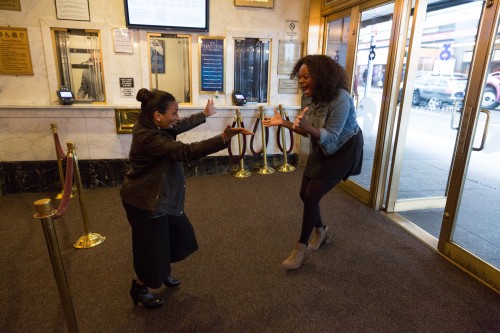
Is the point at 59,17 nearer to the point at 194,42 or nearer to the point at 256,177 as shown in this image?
the point at 194,42

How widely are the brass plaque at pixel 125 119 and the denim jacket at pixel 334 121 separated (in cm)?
264

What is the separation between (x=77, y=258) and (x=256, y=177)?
2.53 meters

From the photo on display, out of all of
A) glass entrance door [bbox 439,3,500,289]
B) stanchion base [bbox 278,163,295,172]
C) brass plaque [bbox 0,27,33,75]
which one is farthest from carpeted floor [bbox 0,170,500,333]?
brass plaque [bbox 0,27,33,75]

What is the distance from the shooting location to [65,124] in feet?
12.7

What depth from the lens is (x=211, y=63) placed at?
4.22 metres

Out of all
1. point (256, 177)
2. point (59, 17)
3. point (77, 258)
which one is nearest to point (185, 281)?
point (77, 258)

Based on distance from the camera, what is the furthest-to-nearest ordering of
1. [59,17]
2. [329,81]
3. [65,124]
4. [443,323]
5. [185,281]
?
[65,124] → [59,17] → [185,281] → [329,81] → [443,323]

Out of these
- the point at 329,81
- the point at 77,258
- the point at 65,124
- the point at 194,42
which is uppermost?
the point at 194,42

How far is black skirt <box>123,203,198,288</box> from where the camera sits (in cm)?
174

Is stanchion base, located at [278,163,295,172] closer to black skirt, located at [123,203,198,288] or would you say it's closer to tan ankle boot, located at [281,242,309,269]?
tan ankle boot, located at [281,242,309,269]

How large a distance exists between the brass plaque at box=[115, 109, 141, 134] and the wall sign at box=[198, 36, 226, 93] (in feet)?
3.09

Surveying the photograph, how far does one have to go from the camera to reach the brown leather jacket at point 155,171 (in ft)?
5.16

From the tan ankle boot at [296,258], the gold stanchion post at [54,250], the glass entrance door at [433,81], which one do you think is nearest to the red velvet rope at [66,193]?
the gold stanchion post at [54,250]

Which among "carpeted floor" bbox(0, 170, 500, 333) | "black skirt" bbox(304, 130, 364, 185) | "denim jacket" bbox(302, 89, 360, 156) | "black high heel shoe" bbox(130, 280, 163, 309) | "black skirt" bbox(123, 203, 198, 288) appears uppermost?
"denim jacket" bbox(302, 89, 360, 156)
